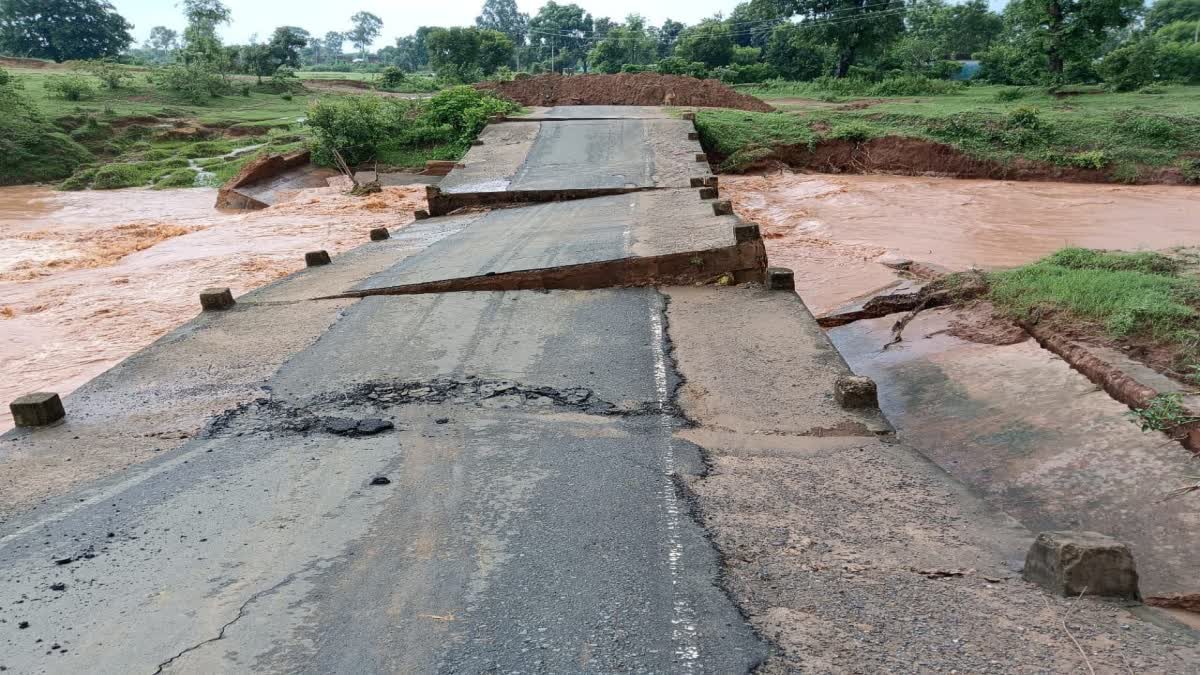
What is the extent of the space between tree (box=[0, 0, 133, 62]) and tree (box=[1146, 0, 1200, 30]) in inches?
2683

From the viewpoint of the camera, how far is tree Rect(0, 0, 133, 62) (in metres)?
50.9

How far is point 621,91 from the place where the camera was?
92.0ft

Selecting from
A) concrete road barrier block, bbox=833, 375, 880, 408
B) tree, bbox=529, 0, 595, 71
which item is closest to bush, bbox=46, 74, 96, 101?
concrete road barrier block, bbox=833, 375, 880, 408

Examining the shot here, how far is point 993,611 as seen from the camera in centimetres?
287

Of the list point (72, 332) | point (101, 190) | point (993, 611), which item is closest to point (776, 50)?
point (101, 190)

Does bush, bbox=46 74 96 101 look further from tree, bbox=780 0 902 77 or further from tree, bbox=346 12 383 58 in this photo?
tree, bbox=346 12 383 58

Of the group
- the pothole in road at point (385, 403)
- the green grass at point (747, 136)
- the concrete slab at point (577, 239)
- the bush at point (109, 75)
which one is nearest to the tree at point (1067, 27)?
the green grass at point (747, 136)

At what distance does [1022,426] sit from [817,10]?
1408 inches

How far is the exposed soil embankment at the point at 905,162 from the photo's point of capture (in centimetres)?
1706

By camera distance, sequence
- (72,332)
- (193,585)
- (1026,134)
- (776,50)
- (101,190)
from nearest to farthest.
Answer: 1. (193,585)
2. (72,332)
3. (1026,134)
4. (101,190)
5. (776,50)

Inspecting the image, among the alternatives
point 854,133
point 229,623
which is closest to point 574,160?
point 854,133

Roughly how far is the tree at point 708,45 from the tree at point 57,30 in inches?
1449

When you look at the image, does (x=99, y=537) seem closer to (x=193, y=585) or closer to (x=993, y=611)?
(x=193, y=585)

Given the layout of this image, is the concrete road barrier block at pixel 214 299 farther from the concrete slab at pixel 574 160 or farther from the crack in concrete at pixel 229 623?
the concrete slab at pixel 574 160
